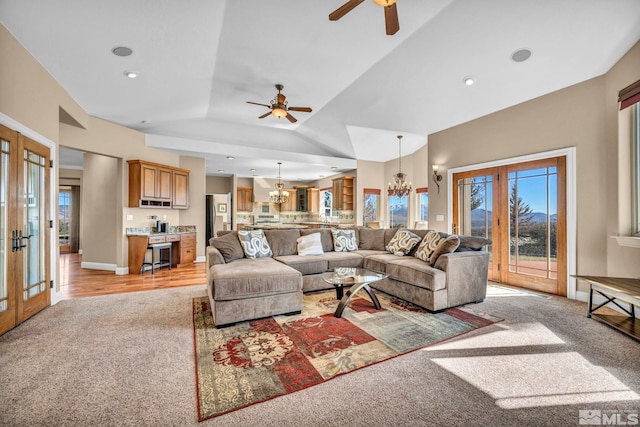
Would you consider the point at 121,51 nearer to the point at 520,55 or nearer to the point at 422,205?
the point at 520,55

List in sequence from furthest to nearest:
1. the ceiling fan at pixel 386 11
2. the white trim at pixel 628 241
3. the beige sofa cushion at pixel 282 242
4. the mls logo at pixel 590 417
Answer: the beige sofa cushion at pixel 282 242 → the white trim at pixel 628 241 → the ceiling fan at pixel 386 11 → the mls logo at pixel 590 417

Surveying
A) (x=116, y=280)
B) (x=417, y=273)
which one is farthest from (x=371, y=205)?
(x=116, y=280)

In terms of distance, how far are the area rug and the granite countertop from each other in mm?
3077

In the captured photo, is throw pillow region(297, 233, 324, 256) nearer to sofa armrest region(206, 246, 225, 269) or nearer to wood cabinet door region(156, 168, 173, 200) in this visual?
sofa armrest region(206, 246, 225, 269)

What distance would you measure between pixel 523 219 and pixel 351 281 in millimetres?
3304

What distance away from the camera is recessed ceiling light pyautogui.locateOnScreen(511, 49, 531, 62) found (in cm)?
356

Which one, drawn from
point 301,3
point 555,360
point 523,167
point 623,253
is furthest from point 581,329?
point 301,3

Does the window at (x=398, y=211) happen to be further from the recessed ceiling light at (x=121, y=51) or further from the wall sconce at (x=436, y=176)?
the recessed ceiling light at (x=121, y=51)

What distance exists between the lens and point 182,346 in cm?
253

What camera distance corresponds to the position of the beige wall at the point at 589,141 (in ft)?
11.5

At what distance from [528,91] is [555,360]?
3.81 m

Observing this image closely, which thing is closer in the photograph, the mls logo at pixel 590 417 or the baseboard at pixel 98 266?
the mls logo at pixel 590 417

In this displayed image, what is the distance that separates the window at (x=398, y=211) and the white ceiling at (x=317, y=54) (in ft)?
9.35

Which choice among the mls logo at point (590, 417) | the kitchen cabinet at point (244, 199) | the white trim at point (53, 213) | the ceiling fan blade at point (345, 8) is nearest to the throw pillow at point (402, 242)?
the mls logo at point (590, 417)
